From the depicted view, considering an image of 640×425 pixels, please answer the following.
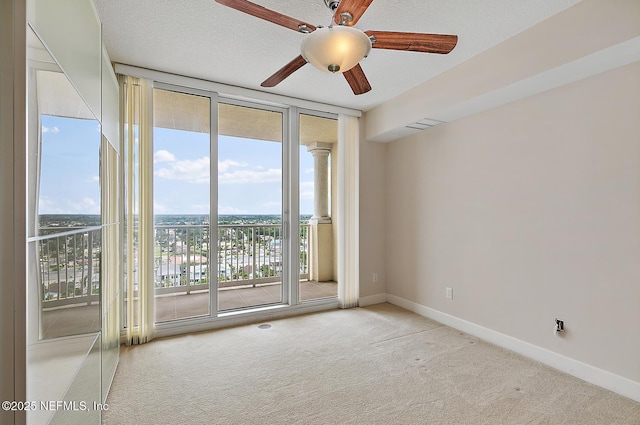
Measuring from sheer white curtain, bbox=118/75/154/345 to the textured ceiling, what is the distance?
13.6 inches

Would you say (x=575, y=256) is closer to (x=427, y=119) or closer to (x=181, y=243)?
(x=427, y=119)

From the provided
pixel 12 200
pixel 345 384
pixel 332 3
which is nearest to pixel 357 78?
pixel 332 3

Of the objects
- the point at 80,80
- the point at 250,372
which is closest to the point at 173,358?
the point at 250,372

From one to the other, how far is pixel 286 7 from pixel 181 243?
2586 millimetres

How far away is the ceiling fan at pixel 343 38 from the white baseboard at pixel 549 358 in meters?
2.48

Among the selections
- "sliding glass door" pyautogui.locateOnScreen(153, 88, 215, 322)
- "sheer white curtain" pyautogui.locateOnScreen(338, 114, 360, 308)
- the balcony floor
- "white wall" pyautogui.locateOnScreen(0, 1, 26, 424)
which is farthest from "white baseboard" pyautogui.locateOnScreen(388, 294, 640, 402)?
"white wall" pyautogui.locateOnScreen(0, 1, 26, 424)

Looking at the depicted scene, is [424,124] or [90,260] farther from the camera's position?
[424,124]

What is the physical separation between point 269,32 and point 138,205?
195 centimetres

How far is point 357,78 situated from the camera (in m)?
2.12

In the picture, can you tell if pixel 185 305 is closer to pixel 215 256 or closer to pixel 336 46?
pixel 215 256

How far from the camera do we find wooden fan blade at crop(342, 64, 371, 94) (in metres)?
2.03

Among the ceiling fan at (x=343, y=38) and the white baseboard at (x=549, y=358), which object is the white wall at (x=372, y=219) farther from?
the ceiling fan at (x=343, y=38)

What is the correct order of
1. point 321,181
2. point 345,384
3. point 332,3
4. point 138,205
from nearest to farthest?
1. point 332,3
2. point 345,384
3. point 138,205
4. point 321,181

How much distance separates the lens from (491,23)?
2252mm
